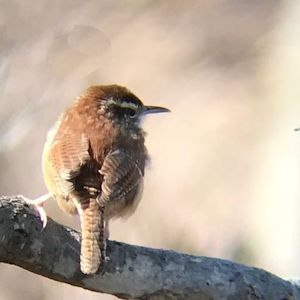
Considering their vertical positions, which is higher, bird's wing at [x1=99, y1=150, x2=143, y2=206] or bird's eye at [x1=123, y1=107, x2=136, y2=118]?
bird's eye at [x1=123, y1=107, x2=136, y2=118]

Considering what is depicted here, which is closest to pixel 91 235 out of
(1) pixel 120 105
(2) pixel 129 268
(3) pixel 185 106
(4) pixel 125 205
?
(2) pixel 129 268

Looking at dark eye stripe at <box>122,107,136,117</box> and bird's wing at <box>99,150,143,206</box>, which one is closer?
bird's wing at <box>99,150,143,206</box>

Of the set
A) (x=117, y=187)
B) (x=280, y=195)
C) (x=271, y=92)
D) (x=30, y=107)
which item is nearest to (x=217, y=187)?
(x=280, y=195)

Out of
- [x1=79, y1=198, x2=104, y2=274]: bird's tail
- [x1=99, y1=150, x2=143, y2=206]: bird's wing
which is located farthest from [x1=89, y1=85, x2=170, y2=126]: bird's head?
[x1=79, y1=198, x2=104, y2=274]: bird's tail

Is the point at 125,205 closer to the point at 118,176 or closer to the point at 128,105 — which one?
the point at 118,176

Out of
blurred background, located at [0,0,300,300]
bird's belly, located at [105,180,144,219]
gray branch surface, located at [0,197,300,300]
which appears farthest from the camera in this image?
blurred background, located at [0,0,300,300]

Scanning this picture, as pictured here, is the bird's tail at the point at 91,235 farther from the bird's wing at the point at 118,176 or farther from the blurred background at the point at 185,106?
the blurred background at the point at 185,106

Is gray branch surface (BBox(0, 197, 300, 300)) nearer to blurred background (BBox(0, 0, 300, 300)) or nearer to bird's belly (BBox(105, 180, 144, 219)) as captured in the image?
bird's belly (BBox(105, 180, 144, 219))
